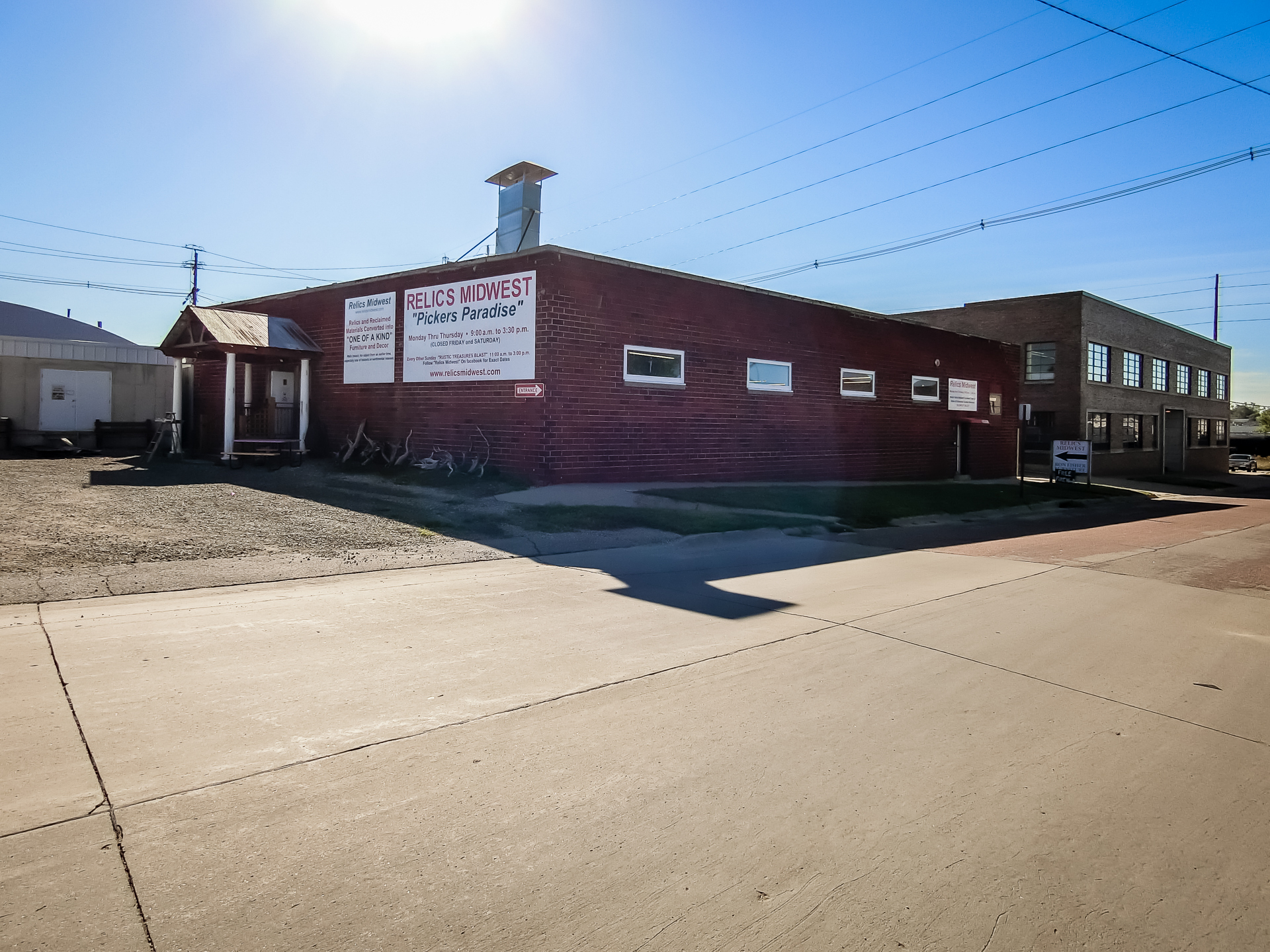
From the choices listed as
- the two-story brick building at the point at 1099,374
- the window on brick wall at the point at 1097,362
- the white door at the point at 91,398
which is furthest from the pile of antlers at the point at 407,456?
the window on brick wall at the point at 1097,362

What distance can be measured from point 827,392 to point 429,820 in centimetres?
2019

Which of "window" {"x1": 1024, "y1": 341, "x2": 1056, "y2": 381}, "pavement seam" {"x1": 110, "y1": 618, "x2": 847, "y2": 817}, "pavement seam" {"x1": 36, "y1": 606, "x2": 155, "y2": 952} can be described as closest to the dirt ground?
"pavement seam" {"x1": 36, "y1": 606, "x2": 155, "y2": 952}

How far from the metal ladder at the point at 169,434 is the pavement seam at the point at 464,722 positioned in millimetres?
19298

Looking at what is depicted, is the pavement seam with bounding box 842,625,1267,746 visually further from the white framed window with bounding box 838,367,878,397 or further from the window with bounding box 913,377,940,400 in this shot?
the window with bounding box 913,377,940,400

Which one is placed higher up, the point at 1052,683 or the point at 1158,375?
the point at 1158,375

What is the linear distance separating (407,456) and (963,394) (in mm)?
18789

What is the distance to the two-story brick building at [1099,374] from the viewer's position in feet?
Answer: 125

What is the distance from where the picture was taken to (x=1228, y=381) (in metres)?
55.5

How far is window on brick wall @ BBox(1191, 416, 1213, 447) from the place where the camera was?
50812 millimetres

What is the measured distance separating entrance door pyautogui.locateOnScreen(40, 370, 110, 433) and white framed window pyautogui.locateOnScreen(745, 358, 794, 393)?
21127mm

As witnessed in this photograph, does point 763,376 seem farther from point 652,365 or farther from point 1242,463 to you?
point 1242,463

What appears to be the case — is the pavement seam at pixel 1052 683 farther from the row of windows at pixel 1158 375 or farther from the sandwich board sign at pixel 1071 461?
the row of windows at pixel 1158 375

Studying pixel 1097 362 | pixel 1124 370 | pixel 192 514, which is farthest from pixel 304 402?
pixel 1124 370

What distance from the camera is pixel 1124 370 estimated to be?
138 feet
